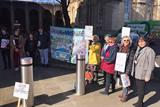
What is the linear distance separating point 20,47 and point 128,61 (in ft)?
19.1

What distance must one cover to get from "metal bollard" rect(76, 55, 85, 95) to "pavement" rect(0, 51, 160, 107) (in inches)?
7.4

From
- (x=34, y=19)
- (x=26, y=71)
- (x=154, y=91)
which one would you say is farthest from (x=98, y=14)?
(x=26, y=71)

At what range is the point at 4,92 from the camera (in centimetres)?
960

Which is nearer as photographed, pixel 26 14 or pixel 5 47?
pixel 5 47

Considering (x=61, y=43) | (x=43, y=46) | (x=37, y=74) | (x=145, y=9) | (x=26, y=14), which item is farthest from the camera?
(x=145, y=9)

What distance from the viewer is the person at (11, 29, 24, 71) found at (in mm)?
12953

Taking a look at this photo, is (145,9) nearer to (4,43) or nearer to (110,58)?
(4,43)

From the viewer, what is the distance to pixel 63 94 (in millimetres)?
9523

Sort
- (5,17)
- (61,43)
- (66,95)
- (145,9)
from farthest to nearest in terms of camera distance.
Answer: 1. (145,9)
2. (5,17)
3. (61,43)
4. (66,95)

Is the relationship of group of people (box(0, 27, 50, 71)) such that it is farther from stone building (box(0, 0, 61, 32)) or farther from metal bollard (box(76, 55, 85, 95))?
stone building (box(0, 0, 61, 32))

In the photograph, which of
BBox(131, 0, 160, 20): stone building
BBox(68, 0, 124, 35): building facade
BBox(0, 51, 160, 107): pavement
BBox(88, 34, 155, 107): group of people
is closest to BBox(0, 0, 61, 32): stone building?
BBox(68, 0, 124, 35): building facade

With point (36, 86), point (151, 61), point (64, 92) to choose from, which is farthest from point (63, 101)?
point (151, 61)

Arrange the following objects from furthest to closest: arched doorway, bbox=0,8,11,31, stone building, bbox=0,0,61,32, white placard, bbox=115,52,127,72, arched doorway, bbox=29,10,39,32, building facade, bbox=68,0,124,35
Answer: arched doorway, bbox=29,10,39,32
stone building, bbox=0,0,61,32
arched doorway, bbox=0,8,11,31
building facade, bbox=68,0,124,35
white placard, bbox=115,52,127,72

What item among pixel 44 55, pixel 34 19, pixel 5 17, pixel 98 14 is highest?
pixel 98 14
